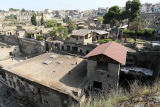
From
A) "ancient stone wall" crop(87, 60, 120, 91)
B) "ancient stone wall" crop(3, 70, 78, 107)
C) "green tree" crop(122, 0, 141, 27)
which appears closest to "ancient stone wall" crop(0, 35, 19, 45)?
"ancient stone wall" crop(3, 70, 78, 107)

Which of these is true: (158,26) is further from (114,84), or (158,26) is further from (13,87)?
(13,87)

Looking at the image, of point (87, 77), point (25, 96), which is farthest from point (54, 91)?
point (25, 96)

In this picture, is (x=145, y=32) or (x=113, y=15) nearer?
(x=145, y=32)

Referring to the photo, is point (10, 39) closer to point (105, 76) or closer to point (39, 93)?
point (39, 93)

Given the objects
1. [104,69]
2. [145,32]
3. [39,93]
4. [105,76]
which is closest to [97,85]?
[105,76]

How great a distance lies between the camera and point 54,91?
16297 mm

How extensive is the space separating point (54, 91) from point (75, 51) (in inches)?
750

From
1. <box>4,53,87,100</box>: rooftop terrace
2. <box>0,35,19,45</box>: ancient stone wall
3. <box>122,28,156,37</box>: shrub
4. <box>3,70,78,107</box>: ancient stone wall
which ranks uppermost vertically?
<box>122,28,156,37</box>: shrub

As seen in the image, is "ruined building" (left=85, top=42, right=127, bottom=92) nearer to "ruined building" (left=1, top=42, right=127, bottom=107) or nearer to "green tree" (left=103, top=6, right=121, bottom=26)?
"ruined building" (left=1, top=42, right=127, bottom=107)

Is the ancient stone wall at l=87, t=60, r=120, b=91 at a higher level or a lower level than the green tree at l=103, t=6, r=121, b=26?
→ lower

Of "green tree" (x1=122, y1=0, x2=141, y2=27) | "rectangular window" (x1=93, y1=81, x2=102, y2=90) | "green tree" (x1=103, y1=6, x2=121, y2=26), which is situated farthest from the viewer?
"green tree" (x1=103, y1=6, x2=121, y2=26)

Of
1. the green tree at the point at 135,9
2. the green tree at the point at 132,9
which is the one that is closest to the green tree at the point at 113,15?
the green tree at the point at 132,9

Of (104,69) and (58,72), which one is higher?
(104,69)

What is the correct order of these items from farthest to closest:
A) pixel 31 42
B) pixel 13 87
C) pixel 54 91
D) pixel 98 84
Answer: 1. pixel 31 42
2. pixel 13 87
3. pixel 98 84
4. pixel 54 91
